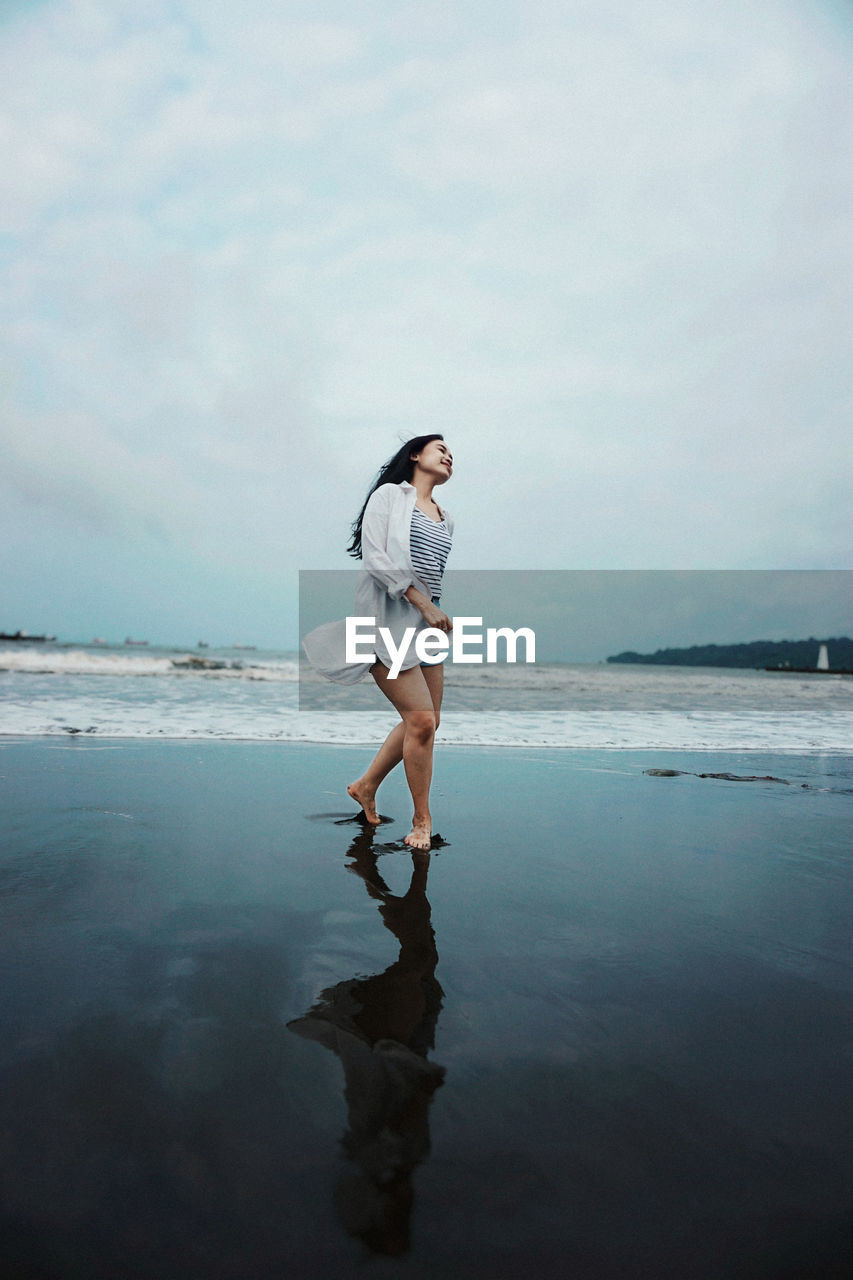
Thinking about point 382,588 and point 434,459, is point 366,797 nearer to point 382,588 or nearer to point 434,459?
point 382,588

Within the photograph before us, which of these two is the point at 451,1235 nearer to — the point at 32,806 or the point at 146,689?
the point at 32,806

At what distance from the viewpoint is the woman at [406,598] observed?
3219 millimetres

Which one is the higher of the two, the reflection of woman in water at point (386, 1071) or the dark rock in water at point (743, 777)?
the reflection of woman in water at point (386, 1071)

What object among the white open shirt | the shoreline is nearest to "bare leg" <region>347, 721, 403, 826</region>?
the white open shirt

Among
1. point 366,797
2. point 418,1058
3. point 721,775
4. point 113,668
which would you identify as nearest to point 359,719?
point 721,775

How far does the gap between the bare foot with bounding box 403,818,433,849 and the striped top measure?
→ 3.65 ft

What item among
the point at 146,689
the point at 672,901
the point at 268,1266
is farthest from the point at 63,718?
the point at 268,1266

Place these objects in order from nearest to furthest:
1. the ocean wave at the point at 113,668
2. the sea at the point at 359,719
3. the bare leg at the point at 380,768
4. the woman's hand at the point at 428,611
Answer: the woman's hand at the point at 428,611
the bare leg at the point at 380,768
the sea at the point at 359,719
the ocean wave at the point at 113,668

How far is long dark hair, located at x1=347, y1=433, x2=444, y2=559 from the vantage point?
354 centimetres

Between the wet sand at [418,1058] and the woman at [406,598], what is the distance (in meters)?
0.49

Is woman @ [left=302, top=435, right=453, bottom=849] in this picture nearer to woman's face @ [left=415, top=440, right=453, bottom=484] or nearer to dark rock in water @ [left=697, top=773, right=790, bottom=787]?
woman's face @ [left=415, top=440, right=453, bottom=484]

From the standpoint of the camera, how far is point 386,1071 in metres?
1.33

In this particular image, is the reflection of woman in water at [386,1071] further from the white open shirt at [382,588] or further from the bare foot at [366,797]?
the white open shirt at [382,588]

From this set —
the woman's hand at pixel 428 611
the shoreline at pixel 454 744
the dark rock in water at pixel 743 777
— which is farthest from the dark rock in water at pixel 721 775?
the woman's hand at pixel 428 611
